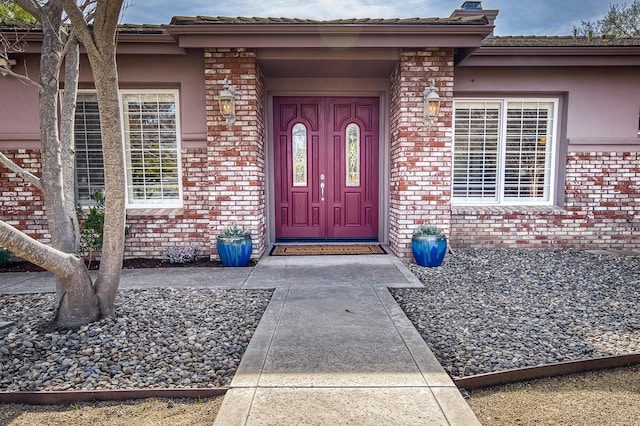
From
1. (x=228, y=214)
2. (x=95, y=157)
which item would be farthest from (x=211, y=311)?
(x=95, y=157)

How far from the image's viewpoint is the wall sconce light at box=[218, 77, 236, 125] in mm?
4773

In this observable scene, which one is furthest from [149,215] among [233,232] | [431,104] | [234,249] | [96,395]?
[431,104]

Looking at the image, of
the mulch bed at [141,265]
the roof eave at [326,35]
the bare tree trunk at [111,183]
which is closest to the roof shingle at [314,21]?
the roof eave at [326,35]

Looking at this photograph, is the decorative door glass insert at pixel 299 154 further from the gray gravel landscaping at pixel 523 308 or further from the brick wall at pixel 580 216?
the brick wall at pixel 580 216

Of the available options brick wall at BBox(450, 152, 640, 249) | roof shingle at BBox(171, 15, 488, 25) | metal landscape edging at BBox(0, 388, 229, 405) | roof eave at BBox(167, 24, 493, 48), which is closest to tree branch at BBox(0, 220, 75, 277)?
metal landscape edging at BBox(0, 388, 229, 405)

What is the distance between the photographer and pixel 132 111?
5480mm

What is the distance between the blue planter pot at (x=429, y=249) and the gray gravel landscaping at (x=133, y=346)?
7.71 feet

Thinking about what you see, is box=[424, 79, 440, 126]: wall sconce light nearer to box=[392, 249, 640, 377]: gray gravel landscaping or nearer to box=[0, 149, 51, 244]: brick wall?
box=[392, 249, 640, 377]: gray gravel landscaping

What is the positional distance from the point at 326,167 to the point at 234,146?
5.62ft

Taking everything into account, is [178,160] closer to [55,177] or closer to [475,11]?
[55,177]

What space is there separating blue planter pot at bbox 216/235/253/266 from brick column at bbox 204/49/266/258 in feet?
0.88

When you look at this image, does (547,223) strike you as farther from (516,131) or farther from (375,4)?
(375,4)

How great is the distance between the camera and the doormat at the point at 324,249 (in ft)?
17.9

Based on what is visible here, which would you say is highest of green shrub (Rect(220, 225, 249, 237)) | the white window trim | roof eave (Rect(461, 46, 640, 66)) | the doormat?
roof eave (Rect(461, 46, 640, 66))
